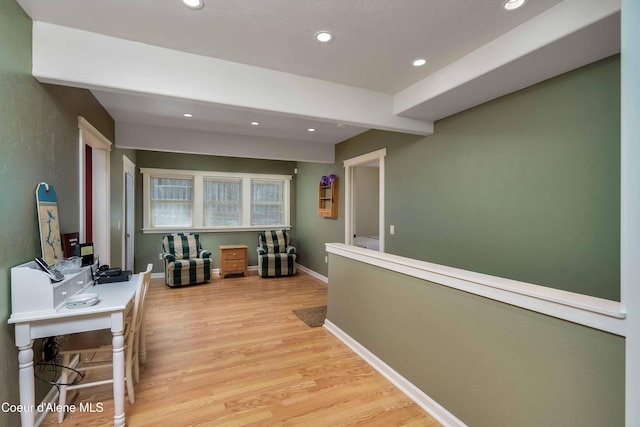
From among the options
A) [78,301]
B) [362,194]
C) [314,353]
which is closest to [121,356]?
[78,301]

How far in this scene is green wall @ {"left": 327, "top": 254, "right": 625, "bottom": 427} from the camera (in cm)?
125

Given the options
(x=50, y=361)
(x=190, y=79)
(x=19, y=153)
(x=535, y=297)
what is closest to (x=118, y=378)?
(x=50, y=361)

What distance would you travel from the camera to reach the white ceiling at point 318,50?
5.72 ft

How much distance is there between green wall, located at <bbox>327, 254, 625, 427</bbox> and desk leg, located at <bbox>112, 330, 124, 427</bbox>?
6.26 ft

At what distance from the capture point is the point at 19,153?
1711 mm

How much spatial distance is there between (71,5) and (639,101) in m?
2.84

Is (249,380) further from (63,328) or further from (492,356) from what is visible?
(492,356)

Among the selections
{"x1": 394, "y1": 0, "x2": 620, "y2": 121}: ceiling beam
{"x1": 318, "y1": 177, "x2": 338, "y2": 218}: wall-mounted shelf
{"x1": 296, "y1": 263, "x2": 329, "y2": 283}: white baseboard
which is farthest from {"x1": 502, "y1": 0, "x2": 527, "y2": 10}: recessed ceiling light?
{"x1": 296, "y1": 263, "x2": 329, "y2": 283}: white baseboard

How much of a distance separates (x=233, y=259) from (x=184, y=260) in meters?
0.97

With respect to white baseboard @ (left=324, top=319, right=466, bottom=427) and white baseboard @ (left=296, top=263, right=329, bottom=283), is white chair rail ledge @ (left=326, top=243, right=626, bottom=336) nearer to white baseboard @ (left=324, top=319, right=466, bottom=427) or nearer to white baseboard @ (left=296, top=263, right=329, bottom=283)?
white baseboard @ (left=324, top=319, right=466, bottom=427)

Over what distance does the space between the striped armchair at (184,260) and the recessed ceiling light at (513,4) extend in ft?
17.6

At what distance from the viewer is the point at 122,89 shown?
2135 millimetres

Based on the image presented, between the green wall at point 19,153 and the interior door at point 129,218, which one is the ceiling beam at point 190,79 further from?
the interior door at point 129,218

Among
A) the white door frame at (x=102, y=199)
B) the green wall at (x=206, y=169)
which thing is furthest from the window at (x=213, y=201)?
the white door frame at (x=102, y=199)
